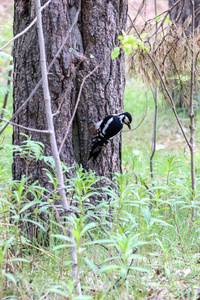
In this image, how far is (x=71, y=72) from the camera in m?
2.68

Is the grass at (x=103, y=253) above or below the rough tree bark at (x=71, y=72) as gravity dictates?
below

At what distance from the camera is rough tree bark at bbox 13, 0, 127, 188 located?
2.63m

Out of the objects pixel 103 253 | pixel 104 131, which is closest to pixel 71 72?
pixel 104 131

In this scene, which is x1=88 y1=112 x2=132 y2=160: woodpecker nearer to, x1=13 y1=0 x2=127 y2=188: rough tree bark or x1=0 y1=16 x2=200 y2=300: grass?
x1=13 y1=0 x2=127 y2=188: rough tree bark

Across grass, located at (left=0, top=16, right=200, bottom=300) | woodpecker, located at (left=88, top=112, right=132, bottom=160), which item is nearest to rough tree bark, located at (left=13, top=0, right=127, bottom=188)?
woodpecker, located at (left=88, top=112, right=132, bottom=160)

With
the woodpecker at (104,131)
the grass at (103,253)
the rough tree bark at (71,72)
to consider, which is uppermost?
the rough tree bark at (71,72)

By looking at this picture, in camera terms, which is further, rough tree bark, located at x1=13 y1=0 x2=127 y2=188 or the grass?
rough tree bark, located at x1=13 y1=0 x2=127 y2=188

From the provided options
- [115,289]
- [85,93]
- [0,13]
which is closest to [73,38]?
[85,93]

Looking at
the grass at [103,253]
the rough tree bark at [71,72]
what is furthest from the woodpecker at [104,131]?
the grass at [103,253]

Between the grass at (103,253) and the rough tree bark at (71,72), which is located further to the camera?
the rough tree bark at (71,72)

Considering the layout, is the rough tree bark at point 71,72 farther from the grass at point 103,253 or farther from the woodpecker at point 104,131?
the grass at point 103,253

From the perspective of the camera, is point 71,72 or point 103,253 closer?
point 103,253

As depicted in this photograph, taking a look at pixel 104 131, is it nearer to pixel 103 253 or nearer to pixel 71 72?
pixel 71 72

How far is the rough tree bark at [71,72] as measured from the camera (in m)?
2.63
